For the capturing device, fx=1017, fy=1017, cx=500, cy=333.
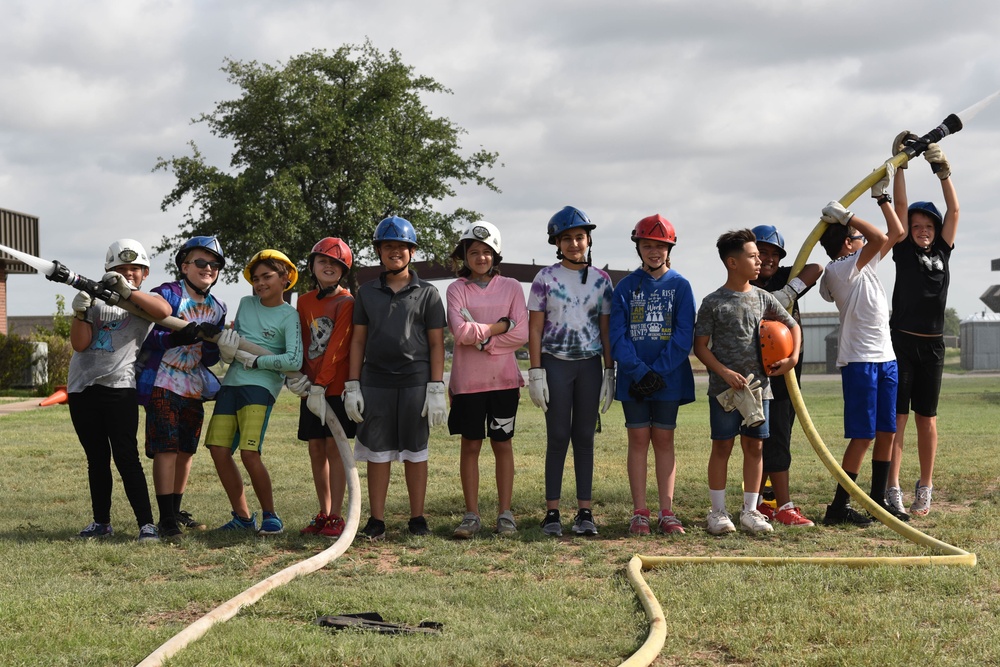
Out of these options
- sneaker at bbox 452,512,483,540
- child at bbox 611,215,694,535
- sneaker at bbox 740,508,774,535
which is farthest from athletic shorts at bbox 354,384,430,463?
sneaker at bbox 740,508,774,535

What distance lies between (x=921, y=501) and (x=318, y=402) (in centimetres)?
438

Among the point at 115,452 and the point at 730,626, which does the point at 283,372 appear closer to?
the point at 115,452

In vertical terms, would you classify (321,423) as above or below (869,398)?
below

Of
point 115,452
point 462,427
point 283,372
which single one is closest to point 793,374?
point 462,427

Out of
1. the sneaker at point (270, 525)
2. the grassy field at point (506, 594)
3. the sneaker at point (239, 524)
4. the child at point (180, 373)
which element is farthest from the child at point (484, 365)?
the child at point (180, 373)

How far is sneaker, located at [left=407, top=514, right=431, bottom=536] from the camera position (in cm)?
673

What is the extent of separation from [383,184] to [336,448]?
24.8 metres

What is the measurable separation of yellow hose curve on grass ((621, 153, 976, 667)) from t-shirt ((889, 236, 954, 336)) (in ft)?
2.28

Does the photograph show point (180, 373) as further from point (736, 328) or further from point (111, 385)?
point (736, 328)

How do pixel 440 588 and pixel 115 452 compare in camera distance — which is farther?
pixel 115 452

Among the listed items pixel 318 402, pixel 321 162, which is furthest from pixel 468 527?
pixel 321 162

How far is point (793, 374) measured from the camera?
22.5 ft

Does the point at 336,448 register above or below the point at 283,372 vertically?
below

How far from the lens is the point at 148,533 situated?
6.63 meters
